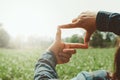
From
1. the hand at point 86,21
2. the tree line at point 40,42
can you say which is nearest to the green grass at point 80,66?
the hand at point 86,21

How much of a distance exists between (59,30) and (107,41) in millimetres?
44866

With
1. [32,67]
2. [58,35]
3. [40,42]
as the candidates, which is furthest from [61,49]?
[40,42]

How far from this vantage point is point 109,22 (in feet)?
5.17

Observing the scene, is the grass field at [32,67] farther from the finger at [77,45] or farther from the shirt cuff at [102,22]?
the shirt cuff at [102,22]

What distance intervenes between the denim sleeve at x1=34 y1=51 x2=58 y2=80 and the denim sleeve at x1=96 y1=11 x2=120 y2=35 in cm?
33

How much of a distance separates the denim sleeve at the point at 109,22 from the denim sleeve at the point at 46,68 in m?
0.33

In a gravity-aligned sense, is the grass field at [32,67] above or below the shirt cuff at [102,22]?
below

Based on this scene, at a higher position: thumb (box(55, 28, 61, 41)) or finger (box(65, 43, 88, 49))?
thumb (box(55, 28, 61, 41))

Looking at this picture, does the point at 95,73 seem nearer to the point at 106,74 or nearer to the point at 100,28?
the point at 106,74

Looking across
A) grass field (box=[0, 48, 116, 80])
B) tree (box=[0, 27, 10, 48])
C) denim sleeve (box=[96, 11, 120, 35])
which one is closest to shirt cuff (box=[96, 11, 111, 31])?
denim sleeve (box=[96, 11, 120, 35])

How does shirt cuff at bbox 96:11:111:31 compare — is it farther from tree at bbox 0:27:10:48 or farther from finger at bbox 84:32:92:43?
tree at bbox 0:27:10:48

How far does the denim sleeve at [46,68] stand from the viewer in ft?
5.74

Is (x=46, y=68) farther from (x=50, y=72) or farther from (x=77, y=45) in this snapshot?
(x=77, y=45)

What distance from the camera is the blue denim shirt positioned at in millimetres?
1683
